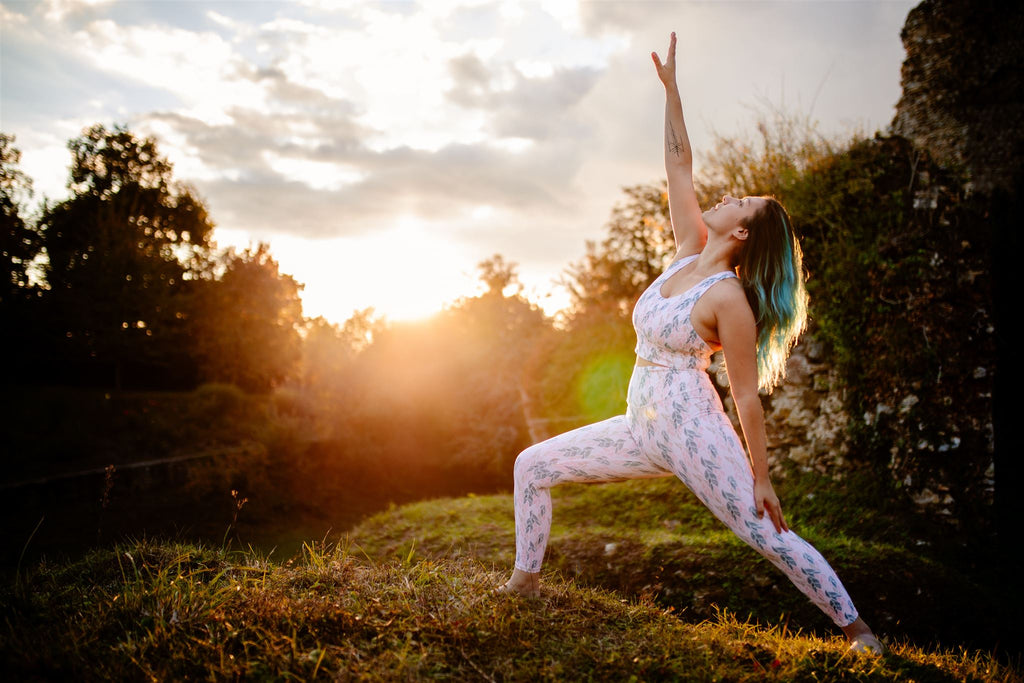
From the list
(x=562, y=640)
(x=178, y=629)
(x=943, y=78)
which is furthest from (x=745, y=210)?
(x=943, y=78)

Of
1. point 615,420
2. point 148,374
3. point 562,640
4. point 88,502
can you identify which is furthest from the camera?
point 148,374

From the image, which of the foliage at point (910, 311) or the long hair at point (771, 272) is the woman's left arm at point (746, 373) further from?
the foliage at point (910, 311)

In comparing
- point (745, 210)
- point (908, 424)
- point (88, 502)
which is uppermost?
point (745, 210)

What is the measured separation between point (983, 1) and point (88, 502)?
48.1ft

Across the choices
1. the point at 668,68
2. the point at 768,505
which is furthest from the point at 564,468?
the point at 668,68

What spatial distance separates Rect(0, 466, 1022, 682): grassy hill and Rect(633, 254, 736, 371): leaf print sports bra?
1392mm

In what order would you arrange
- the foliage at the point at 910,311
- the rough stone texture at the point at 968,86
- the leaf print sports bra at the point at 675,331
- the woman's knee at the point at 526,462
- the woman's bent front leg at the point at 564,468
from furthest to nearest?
the rough stone texture at the point at 968,86, the foliage at the point at 910,311, the woman's knee at the point at 526,462, the woman's bent front leg at the point at 564,468, the leaf print sports bra at the point at 675,331

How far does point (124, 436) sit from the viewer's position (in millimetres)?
13352

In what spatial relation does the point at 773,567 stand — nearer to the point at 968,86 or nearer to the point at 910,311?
the point at 910,311

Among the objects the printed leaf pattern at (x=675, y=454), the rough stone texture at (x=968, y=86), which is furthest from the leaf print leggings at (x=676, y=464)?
the rough stone texture at (x=968, y=86)

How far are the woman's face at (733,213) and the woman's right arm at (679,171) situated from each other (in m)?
0.23

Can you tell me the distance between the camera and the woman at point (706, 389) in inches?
109

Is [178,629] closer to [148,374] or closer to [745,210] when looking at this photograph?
[745,210]

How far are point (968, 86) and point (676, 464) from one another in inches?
264
